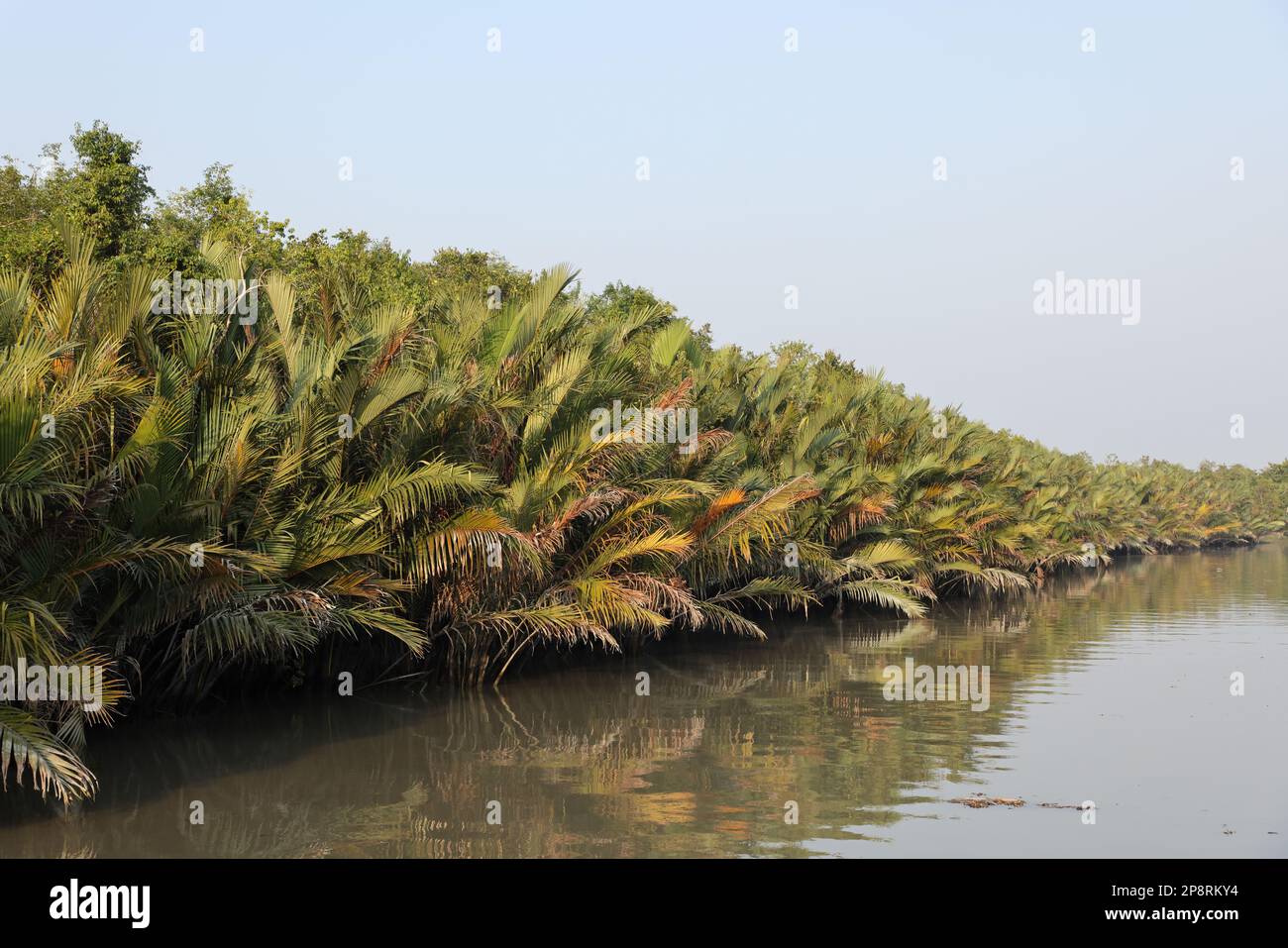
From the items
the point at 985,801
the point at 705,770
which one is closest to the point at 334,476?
the point at 705,770

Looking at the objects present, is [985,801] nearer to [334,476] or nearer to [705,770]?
[705,770]

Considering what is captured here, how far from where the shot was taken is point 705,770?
1104 cm

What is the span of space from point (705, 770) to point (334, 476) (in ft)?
16.2

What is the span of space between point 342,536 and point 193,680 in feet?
8.34

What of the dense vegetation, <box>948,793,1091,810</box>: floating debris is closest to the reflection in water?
<box>948,793,1091,810</box>: floating debris

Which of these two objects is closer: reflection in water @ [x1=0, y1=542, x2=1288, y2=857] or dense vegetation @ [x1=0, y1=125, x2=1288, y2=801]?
reflection in water @ [x1=0, y1=542, x2=1288, y2=857]

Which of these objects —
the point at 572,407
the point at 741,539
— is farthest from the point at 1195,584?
the point at 572,407

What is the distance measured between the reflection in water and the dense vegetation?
0.85m

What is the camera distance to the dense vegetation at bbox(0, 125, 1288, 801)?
8930mm

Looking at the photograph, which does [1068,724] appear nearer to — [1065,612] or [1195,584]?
[1065,612]

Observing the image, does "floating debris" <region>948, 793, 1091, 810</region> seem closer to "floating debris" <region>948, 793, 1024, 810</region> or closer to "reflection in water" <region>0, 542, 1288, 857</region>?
"floating debris" <region>948, 793, 1024, 810</region>

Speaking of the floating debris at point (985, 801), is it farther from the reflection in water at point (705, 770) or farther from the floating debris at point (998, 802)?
the reflection in water at point (705, 770)

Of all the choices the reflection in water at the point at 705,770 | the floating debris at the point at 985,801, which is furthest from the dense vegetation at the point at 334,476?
the floating debris at the point at 985,801

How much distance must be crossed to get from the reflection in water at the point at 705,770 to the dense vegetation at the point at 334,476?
33.6 inches
